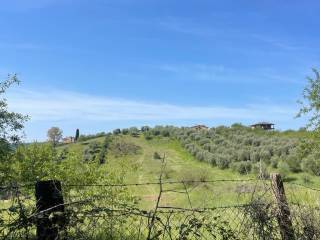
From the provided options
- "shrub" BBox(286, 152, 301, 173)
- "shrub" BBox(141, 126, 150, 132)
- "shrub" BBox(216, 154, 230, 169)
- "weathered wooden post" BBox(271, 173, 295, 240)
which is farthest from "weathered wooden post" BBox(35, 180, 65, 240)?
"shrub" BBox(141, 126, 150, 132)

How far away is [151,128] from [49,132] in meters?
35.8

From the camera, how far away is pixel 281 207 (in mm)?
6695

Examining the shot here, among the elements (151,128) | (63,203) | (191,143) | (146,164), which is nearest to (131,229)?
(63,203)

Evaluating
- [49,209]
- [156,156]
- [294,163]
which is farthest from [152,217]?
[156,156]

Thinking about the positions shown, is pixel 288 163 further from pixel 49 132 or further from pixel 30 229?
pixel 49 132

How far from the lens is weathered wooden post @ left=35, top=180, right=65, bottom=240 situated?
Result: 16.4ft

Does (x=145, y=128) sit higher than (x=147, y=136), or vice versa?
(x=145, y=128)

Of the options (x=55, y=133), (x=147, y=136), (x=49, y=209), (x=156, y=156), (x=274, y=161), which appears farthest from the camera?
(x=55, y=133)

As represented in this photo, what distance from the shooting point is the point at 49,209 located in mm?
5039

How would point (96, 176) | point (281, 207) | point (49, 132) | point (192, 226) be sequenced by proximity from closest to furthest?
point (192, 226) < point (281, 207) < point (96, 176) < point (49, 132)

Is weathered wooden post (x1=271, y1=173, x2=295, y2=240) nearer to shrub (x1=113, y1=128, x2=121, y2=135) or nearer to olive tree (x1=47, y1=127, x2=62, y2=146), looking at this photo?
shrub (x1=113, y1=128, x2=121, y2=135)

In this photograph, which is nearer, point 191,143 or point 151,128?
point 191,143

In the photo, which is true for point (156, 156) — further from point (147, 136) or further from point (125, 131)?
point (125, 131)

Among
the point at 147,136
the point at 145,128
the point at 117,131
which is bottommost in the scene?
the point at 147,136
